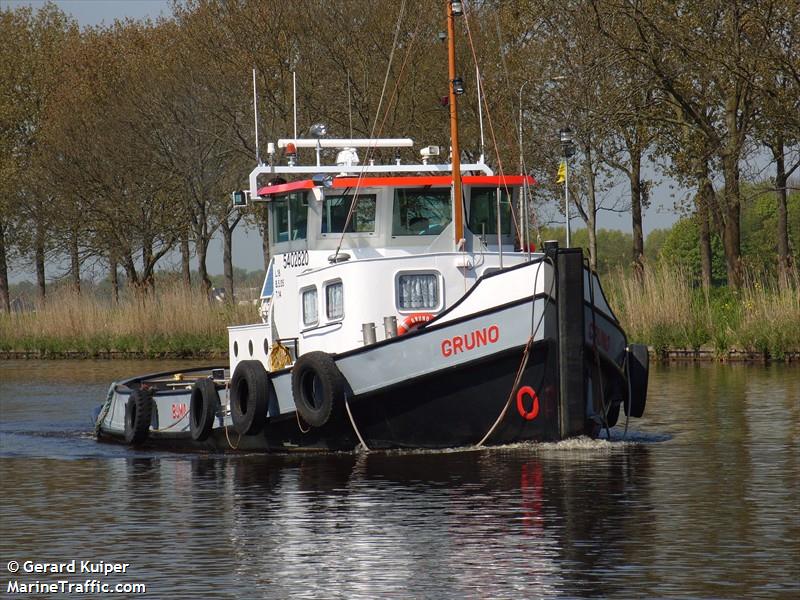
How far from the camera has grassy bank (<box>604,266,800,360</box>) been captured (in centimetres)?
3384

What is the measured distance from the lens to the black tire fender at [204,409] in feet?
69.8

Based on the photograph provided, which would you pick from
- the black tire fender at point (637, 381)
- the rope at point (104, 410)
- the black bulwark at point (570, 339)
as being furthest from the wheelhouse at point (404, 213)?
the rope at point (104, 410)

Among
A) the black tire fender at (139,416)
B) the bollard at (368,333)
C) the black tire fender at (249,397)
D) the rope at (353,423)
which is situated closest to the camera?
the rope at (353,423)

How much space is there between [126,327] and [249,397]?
27.2 meters

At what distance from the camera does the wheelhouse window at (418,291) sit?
19.6 meters

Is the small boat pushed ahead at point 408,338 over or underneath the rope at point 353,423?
over

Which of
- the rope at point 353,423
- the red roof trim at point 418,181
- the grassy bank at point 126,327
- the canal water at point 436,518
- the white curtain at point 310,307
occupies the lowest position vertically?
the canal water at point 436,518

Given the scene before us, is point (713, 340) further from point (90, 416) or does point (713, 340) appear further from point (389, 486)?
point (389, 486)

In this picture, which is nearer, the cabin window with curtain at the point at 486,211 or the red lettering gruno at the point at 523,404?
the red lettering gruno at the point at 523,404

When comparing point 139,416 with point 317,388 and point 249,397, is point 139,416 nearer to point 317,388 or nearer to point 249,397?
point 249,397

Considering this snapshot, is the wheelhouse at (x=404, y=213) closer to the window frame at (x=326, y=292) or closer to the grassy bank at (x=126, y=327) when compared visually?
the window frame at (x=326, y=292)

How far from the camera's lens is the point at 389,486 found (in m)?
16.6

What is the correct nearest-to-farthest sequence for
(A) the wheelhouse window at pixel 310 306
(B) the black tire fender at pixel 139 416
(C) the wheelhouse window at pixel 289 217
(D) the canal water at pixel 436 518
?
(D) the canal water at pixel 436 518, (A) the wheelhouse window at pixel 310 306, (C) the wheelhouse window at pixel 289 217, (B) the black tire fender at pixel 139 416

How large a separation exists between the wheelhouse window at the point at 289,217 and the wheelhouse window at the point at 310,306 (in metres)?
1.05
